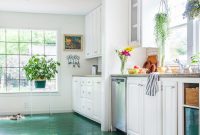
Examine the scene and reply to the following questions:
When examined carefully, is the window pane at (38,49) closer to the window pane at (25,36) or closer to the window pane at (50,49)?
the window pane at (50,49)

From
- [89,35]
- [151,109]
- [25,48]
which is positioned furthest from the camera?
[25,48]

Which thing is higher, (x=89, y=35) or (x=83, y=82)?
(x=89, y=35)

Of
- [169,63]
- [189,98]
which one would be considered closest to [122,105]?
[169,63]

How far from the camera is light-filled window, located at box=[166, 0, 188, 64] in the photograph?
15.3ft

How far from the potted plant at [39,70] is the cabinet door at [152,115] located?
12.5 ft

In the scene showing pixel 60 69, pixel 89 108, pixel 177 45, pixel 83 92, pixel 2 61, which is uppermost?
pixel 177 45

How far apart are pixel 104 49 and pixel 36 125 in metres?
2.03

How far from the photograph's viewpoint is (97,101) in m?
6.02

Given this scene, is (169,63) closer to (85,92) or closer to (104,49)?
(104,49)

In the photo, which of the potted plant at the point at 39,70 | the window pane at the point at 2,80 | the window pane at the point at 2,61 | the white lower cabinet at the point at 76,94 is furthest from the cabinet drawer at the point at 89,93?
the window pane at the point at 2,61

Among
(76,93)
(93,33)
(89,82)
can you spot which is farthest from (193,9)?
(76,93)

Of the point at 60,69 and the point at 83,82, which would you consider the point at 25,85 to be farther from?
the point at 83,82

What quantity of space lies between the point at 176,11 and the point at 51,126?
3.09 m

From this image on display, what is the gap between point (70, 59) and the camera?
26.2 ft
